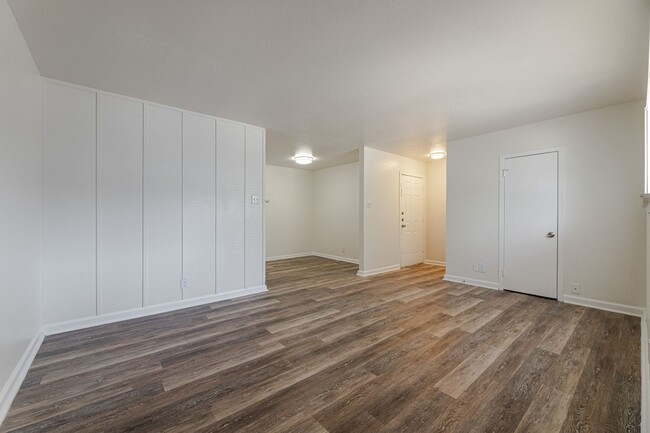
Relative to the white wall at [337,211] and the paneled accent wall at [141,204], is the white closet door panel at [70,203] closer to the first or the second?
the paneled accent wall at [141,204]

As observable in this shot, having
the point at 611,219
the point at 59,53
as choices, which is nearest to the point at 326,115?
the point at 59,53

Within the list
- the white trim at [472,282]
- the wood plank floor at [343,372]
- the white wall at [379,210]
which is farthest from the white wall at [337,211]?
the wood plank floor at [343,372]

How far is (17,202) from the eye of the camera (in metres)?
2.02

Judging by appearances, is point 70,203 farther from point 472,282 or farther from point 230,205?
point 472,282

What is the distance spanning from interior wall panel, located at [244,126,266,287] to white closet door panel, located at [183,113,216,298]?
0.53 meters

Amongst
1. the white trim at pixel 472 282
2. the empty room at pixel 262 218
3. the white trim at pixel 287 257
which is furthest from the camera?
the white trim at pixel 287 257

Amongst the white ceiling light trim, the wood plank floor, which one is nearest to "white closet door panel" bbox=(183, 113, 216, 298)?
the wood plank floor

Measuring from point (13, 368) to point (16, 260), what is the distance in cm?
77

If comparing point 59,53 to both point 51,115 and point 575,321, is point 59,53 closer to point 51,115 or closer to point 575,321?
point 51,115

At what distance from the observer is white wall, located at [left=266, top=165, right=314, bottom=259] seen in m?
7.53

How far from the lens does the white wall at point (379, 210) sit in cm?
545

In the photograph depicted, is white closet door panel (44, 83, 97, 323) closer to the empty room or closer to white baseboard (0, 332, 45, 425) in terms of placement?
the empty room

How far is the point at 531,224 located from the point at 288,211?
5707mm

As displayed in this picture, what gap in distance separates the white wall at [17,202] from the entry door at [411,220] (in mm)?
5827
